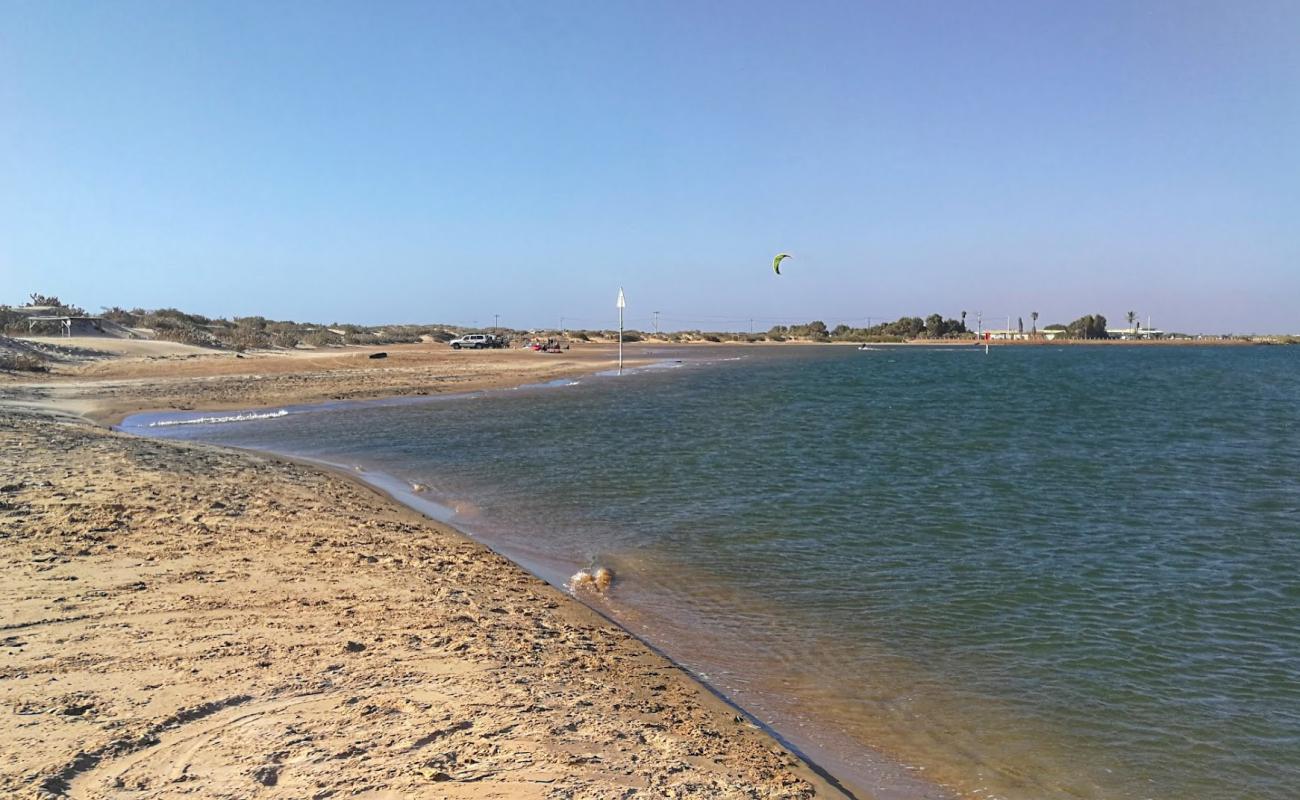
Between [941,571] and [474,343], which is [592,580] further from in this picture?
[474,343]

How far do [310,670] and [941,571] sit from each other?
6.87 meters

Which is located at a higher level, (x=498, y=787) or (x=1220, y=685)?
(x=498, y=787)

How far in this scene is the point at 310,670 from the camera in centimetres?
515

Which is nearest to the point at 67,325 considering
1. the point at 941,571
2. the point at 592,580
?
the point at 592,580

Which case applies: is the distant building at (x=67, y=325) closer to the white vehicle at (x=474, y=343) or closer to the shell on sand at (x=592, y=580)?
the white vehicle at (x=474, y=343)

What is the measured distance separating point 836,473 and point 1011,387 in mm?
32432

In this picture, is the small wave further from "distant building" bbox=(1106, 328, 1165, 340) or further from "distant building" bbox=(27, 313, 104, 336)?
"distant building" bbox=(1106, 328, 1165, 340)

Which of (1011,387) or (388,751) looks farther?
(1011,387)

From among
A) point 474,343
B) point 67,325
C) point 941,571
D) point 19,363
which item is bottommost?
point 941,571

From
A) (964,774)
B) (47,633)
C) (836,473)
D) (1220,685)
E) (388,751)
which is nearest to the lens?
(388,751)

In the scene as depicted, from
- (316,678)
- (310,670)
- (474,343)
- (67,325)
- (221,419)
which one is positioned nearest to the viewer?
(316,678)

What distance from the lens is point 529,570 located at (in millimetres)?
8906

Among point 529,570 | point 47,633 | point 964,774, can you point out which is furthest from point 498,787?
point 529,570

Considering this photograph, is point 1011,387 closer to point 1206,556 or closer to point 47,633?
point 1206,556
